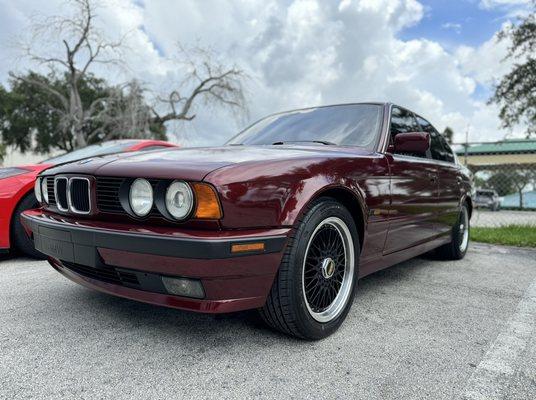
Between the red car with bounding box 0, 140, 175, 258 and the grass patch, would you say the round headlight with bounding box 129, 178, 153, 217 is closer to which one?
the red car with bounding box 0, 140, 175, 258

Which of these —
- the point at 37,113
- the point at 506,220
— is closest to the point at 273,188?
the point at 506,220

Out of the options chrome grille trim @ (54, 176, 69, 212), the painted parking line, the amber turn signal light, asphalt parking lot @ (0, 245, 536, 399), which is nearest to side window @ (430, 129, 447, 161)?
asphalt parking lot @ (0, 245, 536, 399)

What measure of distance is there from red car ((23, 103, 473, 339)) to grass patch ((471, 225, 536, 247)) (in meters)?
3.62

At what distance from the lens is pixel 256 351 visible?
1.96 m

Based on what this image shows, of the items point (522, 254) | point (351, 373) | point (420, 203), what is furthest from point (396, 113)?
point (522, 254)

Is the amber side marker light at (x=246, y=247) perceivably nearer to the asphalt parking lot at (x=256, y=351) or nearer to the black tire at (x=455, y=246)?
the asphalt parking lot at (x=256, y=351)

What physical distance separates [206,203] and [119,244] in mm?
436

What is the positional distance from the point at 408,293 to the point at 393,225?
2.02 ft

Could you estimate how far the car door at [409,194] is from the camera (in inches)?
108

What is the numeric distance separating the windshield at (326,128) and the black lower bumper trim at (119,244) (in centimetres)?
123

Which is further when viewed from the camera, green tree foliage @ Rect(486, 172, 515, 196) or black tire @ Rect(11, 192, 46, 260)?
green tree foliage @ Rect(486, 172, 515, 196)

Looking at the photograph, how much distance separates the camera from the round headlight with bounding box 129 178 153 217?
1843mm

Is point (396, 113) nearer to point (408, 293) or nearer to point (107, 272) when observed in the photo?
point (408, 293)

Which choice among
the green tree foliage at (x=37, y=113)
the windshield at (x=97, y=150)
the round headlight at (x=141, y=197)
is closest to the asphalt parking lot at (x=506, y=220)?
the windshield at (x=97, y=150)
